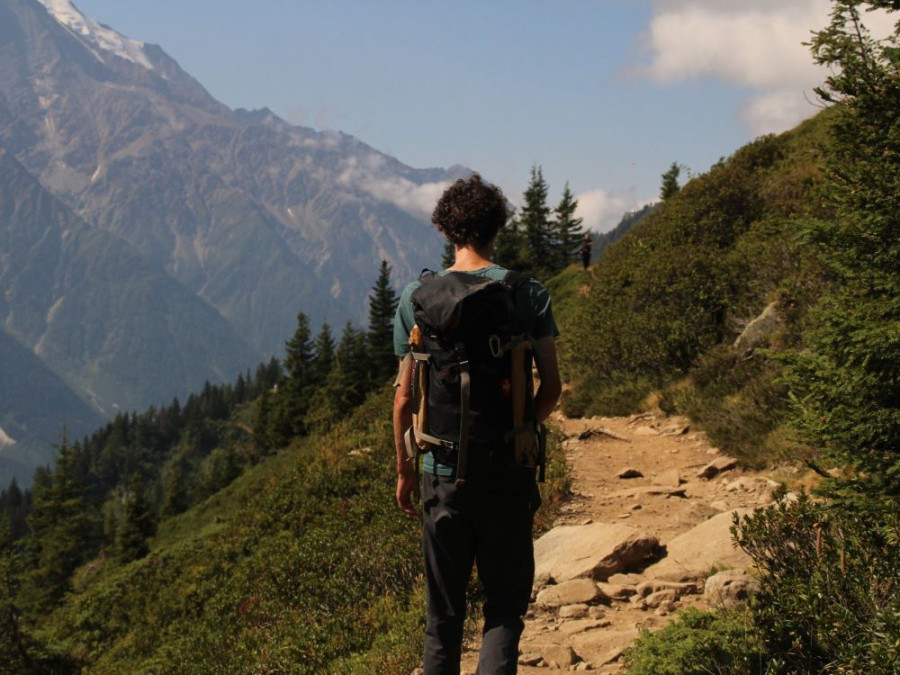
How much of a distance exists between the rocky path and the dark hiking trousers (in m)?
1.20

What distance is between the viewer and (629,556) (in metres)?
6.29

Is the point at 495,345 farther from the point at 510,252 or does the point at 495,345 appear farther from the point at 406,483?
the point at 510,252

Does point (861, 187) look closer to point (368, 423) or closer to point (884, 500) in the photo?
point (884, 500)

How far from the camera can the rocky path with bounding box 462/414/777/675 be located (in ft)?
16.1

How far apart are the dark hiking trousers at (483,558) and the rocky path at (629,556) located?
1196mm

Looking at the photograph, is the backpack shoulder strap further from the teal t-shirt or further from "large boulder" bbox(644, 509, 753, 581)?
"large boulder" bbox(644, 509, 753, 581)

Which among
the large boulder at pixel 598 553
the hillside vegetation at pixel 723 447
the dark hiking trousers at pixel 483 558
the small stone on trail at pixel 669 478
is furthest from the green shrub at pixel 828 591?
the small stone on trail at pixel 669 478

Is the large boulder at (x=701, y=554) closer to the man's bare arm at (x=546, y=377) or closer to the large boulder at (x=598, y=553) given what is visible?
the large boulder at (x=598, y=553)

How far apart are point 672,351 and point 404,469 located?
1160 centimetres

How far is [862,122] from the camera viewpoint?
548 cm

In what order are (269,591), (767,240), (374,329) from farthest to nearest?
(374,329)
(767,240)
(269,591)

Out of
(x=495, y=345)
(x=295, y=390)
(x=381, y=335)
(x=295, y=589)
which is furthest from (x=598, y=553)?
(x=295, y=390)

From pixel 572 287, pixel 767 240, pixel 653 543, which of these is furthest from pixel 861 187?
pixel 572 287

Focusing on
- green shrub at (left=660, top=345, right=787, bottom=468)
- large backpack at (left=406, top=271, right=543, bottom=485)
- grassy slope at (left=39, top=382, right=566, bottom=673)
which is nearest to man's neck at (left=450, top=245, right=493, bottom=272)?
large backpack at (left=406, top=271, right=543, bottom=485)
